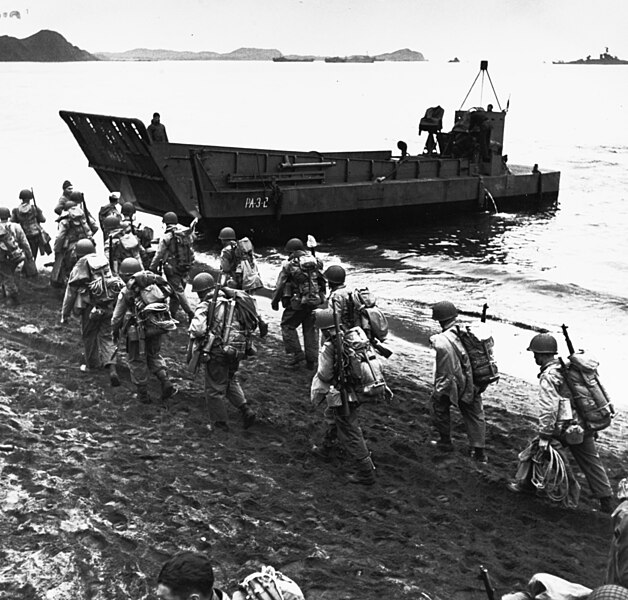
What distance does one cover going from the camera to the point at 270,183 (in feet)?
63.1

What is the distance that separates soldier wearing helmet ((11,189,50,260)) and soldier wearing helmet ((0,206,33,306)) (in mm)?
819

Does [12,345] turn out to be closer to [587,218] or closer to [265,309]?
[265,309]

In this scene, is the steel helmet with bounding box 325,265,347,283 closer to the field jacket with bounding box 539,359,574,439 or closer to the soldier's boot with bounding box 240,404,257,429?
the soldier's boot with bounding box 240,404,257,429

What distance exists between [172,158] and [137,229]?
5427mm

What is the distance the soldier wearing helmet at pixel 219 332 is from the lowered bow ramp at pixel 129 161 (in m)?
9.91

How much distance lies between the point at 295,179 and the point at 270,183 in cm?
83

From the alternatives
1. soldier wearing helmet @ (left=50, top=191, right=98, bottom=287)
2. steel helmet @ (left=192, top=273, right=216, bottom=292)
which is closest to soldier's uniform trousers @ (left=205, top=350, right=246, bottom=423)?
steel helmet @ (left=192, top=273, right=216, bottom=292)

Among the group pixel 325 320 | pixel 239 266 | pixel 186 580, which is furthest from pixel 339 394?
pixel 186 580

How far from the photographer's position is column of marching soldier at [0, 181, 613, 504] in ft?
24.7

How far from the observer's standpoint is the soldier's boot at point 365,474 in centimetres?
775

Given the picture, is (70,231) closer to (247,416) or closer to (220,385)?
(220,385)

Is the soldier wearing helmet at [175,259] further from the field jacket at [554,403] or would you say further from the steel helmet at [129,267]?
the field jacket at [554,403]

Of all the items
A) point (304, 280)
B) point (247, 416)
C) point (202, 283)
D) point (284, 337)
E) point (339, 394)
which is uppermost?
point (202, 283)

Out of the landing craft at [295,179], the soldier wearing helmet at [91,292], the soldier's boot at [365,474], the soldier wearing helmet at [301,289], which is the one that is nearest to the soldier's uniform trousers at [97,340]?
the soldier wearing helmet at [91,292]
